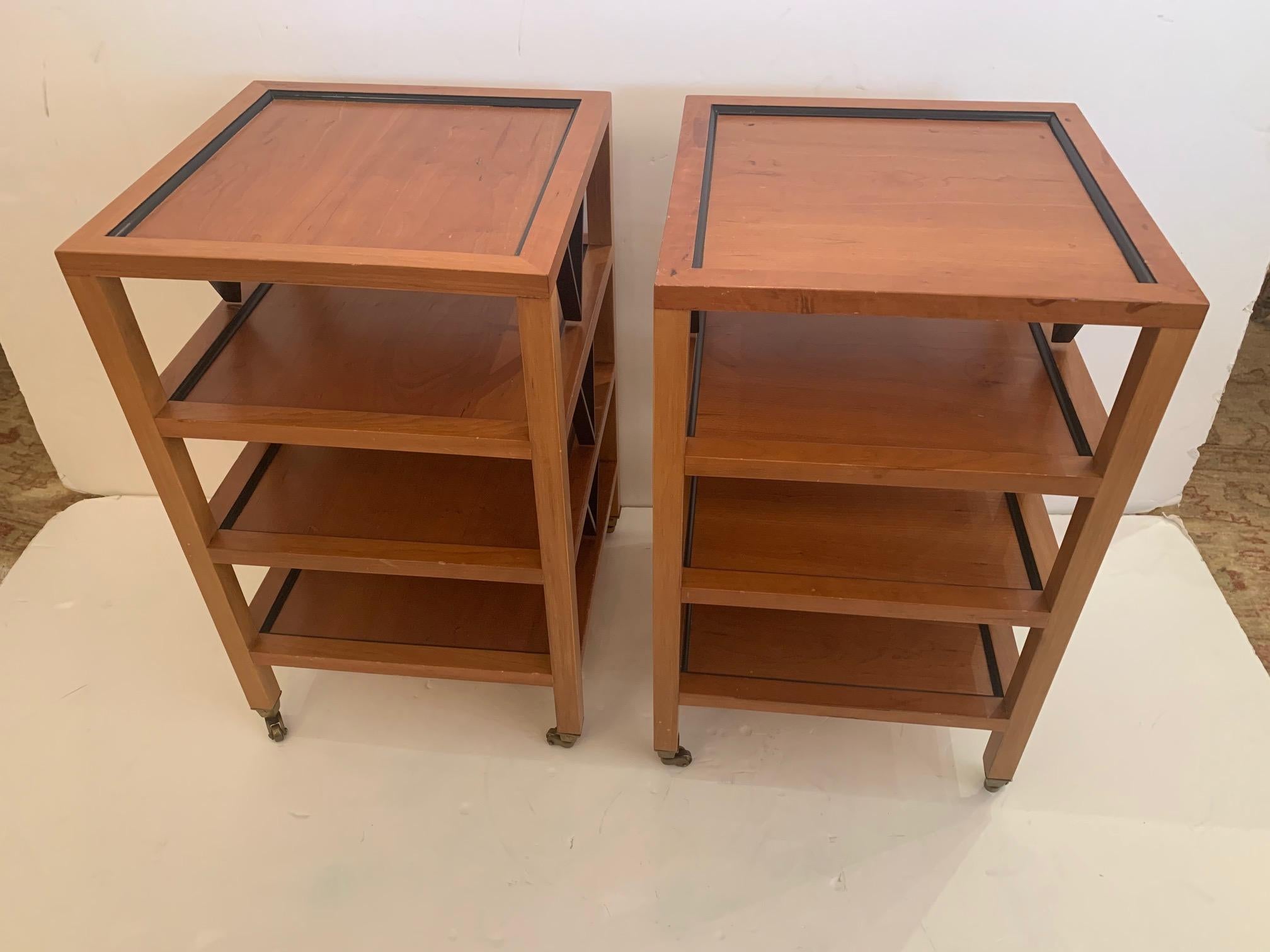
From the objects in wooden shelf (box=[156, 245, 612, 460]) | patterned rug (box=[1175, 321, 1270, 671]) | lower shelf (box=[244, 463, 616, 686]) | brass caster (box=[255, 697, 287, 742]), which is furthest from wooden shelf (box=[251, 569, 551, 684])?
patterned rug (box=[1175, 321, 1270, 671])

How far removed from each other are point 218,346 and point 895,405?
85 cm

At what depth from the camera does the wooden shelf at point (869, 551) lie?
47.4 inches

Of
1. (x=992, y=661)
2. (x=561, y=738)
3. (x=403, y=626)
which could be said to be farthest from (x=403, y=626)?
(x=992, y=661)

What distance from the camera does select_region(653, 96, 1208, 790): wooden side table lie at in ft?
3.23

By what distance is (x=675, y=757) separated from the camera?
1.42 m

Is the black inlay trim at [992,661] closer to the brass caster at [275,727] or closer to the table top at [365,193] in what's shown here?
the table top at [365,193]

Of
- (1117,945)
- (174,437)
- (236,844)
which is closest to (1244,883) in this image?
(1117,945)

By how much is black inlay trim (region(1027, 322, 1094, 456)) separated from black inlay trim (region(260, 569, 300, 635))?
108 cm

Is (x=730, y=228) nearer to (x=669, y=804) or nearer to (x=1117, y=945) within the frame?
(x=669, y=804)

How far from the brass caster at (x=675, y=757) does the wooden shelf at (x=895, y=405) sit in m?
0.49

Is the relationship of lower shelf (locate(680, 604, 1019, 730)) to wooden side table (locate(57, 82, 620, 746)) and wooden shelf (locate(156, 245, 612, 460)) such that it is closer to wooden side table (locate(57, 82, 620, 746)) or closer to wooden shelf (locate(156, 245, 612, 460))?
wooden side table (locate(57, 82, 620, 746))

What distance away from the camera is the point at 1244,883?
1.28m

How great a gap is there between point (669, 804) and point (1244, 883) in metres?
0.75

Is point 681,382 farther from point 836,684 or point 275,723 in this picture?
point 275,723
